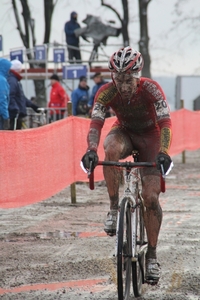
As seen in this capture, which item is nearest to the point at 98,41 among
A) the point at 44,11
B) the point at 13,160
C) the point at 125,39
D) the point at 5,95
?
the point at 125,39

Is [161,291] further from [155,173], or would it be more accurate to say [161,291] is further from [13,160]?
[13,160]

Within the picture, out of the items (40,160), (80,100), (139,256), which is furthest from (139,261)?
(80,100)

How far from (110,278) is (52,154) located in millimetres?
4014

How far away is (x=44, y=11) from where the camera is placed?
2856cm

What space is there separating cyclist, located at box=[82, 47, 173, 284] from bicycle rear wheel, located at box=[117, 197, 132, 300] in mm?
236

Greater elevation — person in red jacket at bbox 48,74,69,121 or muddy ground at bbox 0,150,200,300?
person in red jacket at bbox 48,74,69,121

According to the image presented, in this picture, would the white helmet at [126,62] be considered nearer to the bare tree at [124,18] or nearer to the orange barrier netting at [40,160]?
the orange barrier netting at [40,160]

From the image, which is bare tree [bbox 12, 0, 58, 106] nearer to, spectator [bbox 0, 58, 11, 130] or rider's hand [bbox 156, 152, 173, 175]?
spectator [bbox 0, 58, 11, 130]

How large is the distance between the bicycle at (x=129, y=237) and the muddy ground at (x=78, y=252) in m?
0.29

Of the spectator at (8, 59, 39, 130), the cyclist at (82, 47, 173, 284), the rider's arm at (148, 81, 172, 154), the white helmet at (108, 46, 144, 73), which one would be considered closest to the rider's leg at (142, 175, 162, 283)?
the cyclist at (82, 47, 173, 284)

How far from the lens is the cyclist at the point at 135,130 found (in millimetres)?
6188

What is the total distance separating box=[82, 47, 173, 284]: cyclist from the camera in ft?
20.3

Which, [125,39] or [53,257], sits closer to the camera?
[53,257]

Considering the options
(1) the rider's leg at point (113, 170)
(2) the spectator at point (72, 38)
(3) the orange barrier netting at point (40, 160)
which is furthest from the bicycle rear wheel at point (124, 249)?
(2) the spectator at point (72, 38)
